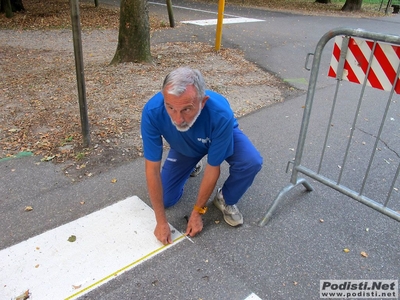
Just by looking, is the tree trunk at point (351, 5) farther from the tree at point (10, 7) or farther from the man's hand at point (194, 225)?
the man's hand at point (194, 225)

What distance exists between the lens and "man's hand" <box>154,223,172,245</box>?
95.8 inches

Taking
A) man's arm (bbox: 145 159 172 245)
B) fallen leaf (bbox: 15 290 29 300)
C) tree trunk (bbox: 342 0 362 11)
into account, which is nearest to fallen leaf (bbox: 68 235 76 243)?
fallen leaf (bbox: 15 290 29 300)

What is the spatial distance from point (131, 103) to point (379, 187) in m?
3.33

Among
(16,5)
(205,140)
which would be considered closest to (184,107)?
(205,140)

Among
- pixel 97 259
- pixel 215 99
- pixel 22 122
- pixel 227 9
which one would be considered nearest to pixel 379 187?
pixel 215 99

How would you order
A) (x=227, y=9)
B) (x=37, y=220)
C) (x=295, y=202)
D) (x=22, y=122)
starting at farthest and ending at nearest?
(x=227, y=9) → (x=22, y=122) → (x=295, y=202) → (x=37, y=220)

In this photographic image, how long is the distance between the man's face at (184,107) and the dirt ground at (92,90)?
151 centimetres

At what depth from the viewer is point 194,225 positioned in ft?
8.33

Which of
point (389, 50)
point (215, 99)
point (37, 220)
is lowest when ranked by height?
point (37, 220)

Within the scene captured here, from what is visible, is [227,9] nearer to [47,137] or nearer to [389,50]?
[47,137]

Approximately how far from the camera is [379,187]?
3.22 metres

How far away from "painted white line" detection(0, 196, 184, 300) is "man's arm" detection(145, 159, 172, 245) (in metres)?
0.07

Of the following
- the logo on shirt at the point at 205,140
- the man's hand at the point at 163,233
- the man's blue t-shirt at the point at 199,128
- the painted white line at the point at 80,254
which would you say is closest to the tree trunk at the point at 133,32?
the painted white line at the point at 80,254

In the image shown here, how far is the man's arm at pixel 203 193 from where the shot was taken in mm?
2340
